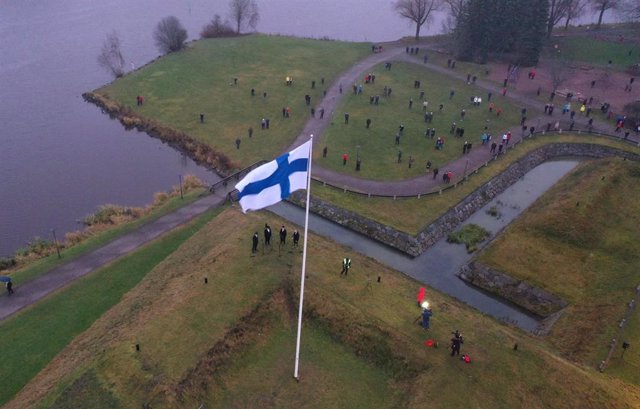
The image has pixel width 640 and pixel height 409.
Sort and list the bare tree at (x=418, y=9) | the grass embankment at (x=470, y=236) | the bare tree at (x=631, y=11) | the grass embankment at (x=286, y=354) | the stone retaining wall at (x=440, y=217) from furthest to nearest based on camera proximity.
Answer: the bare tree at (x=418, y=9) < the bare tree at (x=631, y=11) < the grass embankment at (x=470, y=236) < the stone retaining wall at (x=440, y=217) < the grass embankment at (x=286, y=354)

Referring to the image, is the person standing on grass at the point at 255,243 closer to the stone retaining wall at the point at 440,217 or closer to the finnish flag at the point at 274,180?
the finnish flag at the point at 274,180

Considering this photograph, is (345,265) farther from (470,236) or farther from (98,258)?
(98,258)

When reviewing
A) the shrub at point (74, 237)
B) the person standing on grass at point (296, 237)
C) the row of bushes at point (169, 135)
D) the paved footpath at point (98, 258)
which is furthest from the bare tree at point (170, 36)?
the person standing on grass at point (296, 237)

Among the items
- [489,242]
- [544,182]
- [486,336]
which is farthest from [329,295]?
[544,182]

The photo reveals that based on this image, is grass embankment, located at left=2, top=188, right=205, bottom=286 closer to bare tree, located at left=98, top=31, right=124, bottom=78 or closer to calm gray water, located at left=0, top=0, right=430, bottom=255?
calm gray water, located at left=0, top=0, right=430, bottom=255

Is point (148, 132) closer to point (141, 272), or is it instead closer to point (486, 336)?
point (141, 272)

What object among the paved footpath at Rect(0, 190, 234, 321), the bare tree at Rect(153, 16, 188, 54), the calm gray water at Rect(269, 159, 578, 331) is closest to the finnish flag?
the calm gray water at Rect(269, 159, 578, 331)
